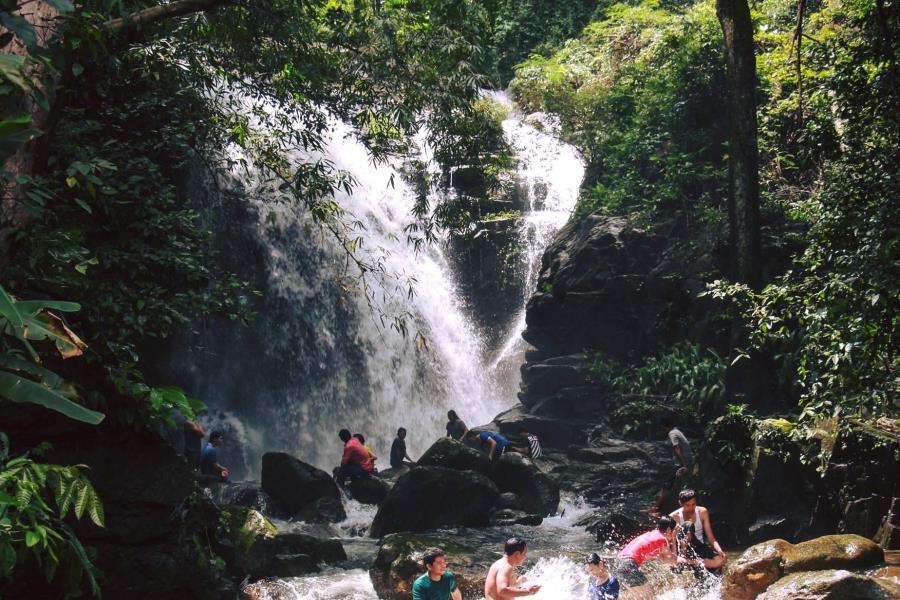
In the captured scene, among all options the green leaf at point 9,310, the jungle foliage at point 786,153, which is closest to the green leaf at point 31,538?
the green leaf at point 9,310

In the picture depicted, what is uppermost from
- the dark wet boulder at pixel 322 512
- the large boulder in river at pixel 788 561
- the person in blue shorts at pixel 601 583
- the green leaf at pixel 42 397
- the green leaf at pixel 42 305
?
the green leaf at pixel 42 305

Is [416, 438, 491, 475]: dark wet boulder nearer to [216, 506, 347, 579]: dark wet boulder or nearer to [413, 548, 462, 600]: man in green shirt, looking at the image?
[216, 506, 347, 579]: dark wet boulder

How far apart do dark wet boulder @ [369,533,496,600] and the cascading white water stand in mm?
11401

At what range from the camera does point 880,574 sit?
8.44m

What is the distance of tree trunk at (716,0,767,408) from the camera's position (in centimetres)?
1352

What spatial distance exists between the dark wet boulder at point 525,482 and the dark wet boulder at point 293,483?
311 centimetres

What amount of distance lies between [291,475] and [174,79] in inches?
284

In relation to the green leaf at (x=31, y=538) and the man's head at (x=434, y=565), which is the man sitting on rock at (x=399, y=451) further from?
A: the green leaf at (x=31, y=538)

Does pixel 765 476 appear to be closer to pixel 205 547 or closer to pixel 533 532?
pixel 533 532

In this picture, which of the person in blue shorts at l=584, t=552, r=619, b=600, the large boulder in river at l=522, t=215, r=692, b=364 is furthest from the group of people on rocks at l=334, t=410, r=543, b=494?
the person in blue shorts at l=584, t=552, r=619, b=600

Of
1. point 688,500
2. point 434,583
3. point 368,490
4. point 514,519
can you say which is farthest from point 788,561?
point 368,490

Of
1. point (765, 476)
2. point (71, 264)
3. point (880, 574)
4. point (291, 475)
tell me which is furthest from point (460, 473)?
point (71, 264)

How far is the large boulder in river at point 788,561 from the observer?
346 inches

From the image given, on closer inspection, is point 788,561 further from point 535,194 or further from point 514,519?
point 535,194
